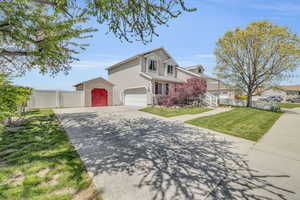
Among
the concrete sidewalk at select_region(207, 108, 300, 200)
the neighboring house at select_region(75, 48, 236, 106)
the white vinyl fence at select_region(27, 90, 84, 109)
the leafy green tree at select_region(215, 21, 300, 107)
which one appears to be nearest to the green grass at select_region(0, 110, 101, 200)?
the concrete sidewalk at select_region(207, 108, 300, 200)

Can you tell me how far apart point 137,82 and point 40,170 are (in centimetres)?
1379

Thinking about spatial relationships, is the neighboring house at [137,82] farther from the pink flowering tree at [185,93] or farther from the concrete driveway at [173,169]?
the concrete driveway at [173,169]

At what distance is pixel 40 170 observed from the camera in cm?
261

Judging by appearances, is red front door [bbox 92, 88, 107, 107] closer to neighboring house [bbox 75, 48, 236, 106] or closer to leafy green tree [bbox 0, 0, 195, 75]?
neighboring house [bbox 75, 48, 236, 106]

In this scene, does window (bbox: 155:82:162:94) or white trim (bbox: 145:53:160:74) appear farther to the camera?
white trim (bbox: 145:53:160:74)

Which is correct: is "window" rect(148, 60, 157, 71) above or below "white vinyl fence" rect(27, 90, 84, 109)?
above

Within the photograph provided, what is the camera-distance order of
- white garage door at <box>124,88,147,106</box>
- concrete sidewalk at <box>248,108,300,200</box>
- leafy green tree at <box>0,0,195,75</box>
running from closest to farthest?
1. concrete sidewalk at <box>248,108,300,200</box>
2. leafy green tree at <box>0,0,195,75</box>
3. white garage door at <box>124,88,147,106</box>

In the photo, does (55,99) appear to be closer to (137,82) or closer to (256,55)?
(137,82)

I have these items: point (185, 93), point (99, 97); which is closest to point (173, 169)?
point (185, 93)

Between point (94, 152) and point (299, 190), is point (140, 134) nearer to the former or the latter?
point (94, 152)

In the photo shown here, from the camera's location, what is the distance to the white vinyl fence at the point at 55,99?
11.8 m

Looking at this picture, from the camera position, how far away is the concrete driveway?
86.4 inches

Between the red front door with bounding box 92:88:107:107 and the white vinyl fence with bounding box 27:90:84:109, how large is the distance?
127 centimetres

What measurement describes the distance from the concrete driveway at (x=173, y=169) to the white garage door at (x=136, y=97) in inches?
414
